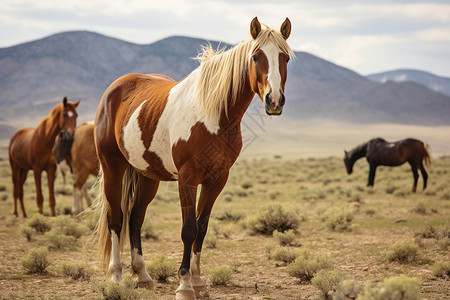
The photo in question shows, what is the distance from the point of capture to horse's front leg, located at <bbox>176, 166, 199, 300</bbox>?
448 cm

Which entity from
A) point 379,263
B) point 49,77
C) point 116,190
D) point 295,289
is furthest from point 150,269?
point 49,77

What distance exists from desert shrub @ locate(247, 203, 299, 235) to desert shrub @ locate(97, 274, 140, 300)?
16.9ft

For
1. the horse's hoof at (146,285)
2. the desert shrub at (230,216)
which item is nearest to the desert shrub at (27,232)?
the horse's hoof at (146,285)

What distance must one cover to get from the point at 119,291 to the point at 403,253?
4293 mm

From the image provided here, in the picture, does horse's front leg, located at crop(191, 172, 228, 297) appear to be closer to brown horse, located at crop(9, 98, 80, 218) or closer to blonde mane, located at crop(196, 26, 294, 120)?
blonde mane, located at crop(196, 26, 294, 120)

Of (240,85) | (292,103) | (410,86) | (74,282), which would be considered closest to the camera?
(240,85)

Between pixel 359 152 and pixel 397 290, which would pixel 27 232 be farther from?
pixel 359 152

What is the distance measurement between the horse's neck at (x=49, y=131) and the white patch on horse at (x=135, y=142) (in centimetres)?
677

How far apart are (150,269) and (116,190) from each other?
1.17 meters

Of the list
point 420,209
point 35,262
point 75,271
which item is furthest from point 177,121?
point 420,209

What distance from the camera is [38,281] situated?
579 centimetres

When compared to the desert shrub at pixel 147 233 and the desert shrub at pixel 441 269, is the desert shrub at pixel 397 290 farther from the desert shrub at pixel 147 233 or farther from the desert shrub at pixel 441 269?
the desert shrub at pixel 147 233

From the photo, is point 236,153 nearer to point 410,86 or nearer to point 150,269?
point 150,269

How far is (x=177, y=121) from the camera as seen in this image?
15.3ft
